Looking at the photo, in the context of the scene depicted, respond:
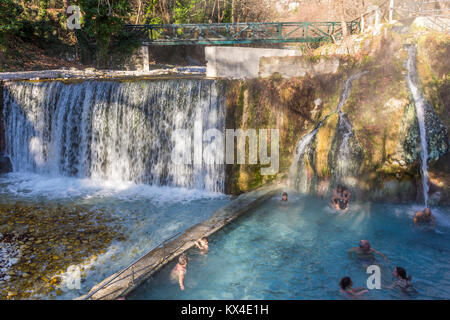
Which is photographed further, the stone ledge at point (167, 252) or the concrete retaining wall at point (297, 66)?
the concrete retaining wall at point (297, 66)

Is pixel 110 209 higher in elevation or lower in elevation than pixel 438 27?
lower

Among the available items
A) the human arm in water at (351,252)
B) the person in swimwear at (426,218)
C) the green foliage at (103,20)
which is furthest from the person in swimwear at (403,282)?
the green foliage at (103,20)

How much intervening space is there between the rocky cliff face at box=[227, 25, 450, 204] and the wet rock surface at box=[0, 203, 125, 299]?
15.4ft

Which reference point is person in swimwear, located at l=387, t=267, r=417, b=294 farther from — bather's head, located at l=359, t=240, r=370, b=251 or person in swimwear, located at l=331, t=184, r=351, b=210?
person in swimwear, located at l=331, t=184, r=351, b=210

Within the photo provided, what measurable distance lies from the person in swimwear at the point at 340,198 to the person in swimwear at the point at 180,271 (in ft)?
16.5

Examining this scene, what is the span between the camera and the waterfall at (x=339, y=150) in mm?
10578

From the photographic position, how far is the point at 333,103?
1214 centimetres

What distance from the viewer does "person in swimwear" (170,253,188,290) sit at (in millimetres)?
6195

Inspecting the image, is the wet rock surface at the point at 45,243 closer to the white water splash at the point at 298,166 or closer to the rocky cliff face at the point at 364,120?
the rocky cliff face at the point at 364,120

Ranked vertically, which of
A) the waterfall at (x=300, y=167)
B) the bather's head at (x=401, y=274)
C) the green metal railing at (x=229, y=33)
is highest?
the green metal railing at (x=229, y=33)

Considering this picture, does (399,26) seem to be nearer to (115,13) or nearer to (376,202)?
(376,202)

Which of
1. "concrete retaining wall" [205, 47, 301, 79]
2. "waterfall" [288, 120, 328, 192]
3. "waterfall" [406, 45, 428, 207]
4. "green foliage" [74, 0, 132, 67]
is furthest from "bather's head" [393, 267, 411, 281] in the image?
"green foliage" [74, 0, 132, 67]

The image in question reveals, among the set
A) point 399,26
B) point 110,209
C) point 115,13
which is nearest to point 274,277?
point 110,209

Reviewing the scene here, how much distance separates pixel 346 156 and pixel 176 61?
2202 centimetres
